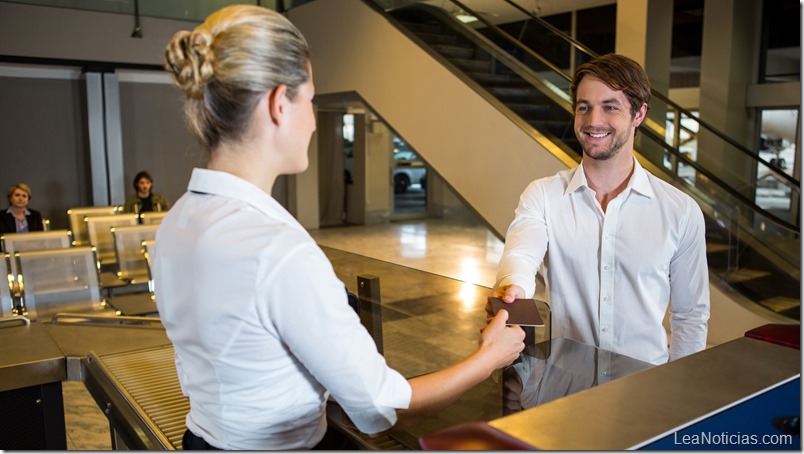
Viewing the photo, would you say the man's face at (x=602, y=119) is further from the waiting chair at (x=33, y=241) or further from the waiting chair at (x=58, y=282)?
the waiting chair at (x=33, y=241)

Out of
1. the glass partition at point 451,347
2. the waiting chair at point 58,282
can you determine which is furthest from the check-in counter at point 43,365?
the waiting chair at point 58,282

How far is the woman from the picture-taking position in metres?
0.95

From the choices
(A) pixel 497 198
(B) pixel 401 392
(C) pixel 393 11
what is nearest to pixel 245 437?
(B) pixel 401 392

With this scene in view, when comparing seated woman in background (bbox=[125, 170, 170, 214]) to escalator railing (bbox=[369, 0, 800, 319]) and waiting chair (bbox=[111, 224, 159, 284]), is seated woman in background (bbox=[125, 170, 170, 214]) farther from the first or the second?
escalator railing (bbox=[369, 0, 800, 319])

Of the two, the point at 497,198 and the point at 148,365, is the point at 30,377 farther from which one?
the point at 497,198

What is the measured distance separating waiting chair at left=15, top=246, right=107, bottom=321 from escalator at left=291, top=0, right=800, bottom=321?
3715mm

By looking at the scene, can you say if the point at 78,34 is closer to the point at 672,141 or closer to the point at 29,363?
the point at 672,141

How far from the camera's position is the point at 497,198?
651 cm

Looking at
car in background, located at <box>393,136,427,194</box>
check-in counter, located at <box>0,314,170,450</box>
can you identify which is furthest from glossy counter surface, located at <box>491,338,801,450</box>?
car in background, located at <box>393,136,427,194</box>

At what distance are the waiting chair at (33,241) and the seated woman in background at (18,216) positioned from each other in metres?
2.32

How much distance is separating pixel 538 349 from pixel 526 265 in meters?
0.34

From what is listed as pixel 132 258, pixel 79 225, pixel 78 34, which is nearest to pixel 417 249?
pixel 79 225

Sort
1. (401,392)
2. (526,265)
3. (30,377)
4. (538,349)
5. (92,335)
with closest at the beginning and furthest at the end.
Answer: (401,392), (538,349), (526,265), (30,377), (92,335)

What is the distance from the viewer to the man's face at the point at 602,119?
196 centimetres
